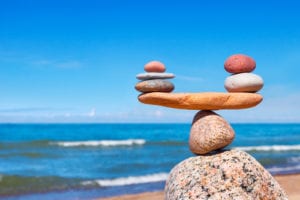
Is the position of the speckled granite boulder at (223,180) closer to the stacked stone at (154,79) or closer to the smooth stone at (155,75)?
the stacked stone at (154,79)

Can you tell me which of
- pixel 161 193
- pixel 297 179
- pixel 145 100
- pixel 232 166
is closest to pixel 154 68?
pixel 145 100

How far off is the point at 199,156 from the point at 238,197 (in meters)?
1.01

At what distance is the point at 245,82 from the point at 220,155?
127 centimetres

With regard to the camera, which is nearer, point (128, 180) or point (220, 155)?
point (220, 155)

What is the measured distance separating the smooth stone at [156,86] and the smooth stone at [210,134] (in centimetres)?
79

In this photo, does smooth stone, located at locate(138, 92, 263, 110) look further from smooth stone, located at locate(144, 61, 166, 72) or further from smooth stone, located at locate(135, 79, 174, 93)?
smooth stone, located at locate(144, 61, 166, 72)

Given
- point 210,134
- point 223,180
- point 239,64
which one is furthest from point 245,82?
point 223,180

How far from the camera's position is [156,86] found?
22.4 ft

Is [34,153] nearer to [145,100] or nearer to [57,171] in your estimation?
[57,171]

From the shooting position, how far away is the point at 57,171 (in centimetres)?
1719

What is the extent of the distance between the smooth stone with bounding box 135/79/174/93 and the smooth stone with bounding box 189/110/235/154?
791mm

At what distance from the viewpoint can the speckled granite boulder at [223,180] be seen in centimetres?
611

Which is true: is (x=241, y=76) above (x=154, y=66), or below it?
below

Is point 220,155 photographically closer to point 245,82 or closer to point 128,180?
point 245,82
